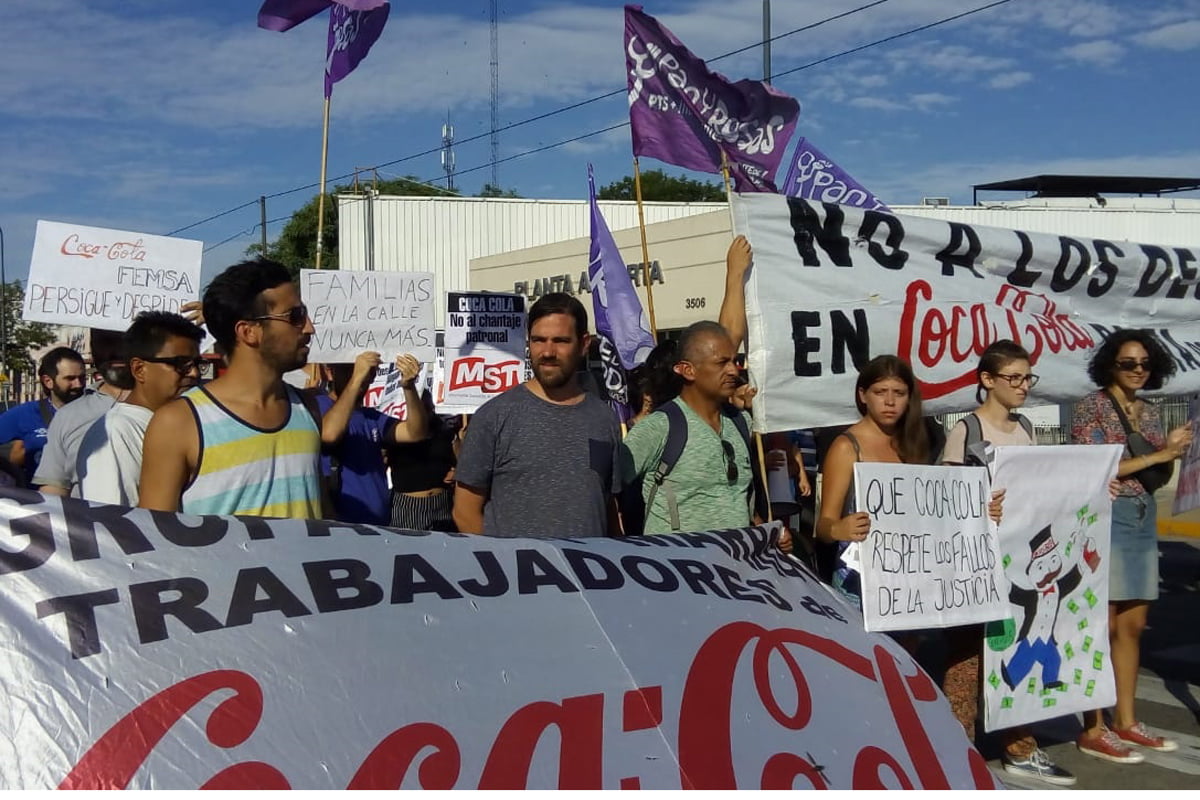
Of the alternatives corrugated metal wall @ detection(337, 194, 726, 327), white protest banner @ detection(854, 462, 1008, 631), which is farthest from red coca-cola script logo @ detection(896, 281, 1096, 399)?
corrugated metal wall @ detection(337, 194, 726, 327)

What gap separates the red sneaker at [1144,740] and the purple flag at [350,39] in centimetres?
524

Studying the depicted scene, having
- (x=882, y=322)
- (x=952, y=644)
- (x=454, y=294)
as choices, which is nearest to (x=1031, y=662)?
(x=952, y=644)

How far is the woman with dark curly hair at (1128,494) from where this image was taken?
5176 mm

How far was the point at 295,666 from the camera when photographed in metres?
2.14

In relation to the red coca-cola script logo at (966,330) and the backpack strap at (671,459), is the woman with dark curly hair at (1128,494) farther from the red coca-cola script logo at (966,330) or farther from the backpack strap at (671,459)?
the backpack strap at (671,459)

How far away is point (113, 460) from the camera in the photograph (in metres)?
3.26

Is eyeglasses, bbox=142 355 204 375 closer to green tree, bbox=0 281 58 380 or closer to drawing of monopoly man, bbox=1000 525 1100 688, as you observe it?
drawing of monopoly man, bbox=1000 525 1100 688

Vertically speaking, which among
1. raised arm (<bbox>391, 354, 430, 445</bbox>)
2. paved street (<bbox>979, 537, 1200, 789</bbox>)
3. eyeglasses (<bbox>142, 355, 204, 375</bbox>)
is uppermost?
eyeglasses (<bbox>142, 355, 204, 375</bbox>)

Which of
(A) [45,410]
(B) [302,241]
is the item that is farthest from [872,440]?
(B) [302,241]

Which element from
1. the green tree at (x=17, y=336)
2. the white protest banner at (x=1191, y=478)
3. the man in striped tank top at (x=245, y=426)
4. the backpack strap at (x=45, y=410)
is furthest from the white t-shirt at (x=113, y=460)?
the green tree at (x=17, y=336)

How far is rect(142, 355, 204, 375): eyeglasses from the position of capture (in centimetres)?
357

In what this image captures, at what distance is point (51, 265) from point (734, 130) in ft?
13.7

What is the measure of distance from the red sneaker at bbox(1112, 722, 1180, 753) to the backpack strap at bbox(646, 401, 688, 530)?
109 inches

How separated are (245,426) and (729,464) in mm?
1829
